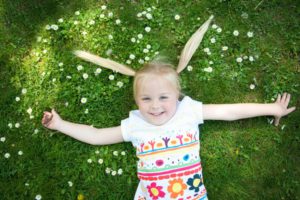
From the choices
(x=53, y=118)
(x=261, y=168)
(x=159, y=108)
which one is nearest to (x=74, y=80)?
(x=53, y=118)

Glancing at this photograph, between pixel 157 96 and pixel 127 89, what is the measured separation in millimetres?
824

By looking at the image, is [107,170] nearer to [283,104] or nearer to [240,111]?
[240,111]

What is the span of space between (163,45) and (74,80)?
1.04 metres

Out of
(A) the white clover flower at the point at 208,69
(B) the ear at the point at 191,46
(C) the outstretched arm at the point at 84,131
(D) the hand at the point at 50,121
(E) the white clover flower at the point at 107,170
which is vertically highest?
(B) the ear at the point at 191,46

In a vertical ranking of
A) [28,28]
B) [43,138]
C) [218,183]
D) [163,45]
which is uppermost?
[28,28]

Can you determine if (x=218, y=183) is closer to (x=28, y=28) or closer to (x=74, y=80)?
(x=74, y=80)

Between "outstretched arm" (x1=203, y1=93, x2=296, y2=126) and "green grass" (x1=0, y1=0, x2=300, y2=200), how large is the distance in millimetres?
162

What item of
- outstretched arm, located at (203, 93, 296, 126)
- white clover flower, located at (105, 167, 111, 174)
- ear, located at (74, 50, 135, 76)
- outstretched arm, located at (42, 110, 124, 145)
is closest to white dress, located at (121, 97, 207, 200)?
outstretched arm, located at (203, 93, 296, 126)

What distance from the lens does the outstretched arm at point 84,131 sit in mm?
4086

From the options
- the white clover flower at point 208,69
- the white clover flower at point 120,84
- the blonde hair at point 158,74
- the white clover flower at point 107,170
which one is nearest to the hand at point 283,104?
the white clover flower at point 208,69

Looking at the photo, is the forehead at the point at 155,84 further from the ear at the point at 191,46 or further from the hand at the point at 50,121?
the hand at the point at 50,121

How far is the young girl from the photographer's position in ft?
11.9

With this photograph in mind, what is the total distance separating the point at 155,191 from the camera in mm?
3738

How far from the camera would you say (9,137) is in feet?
14.4
